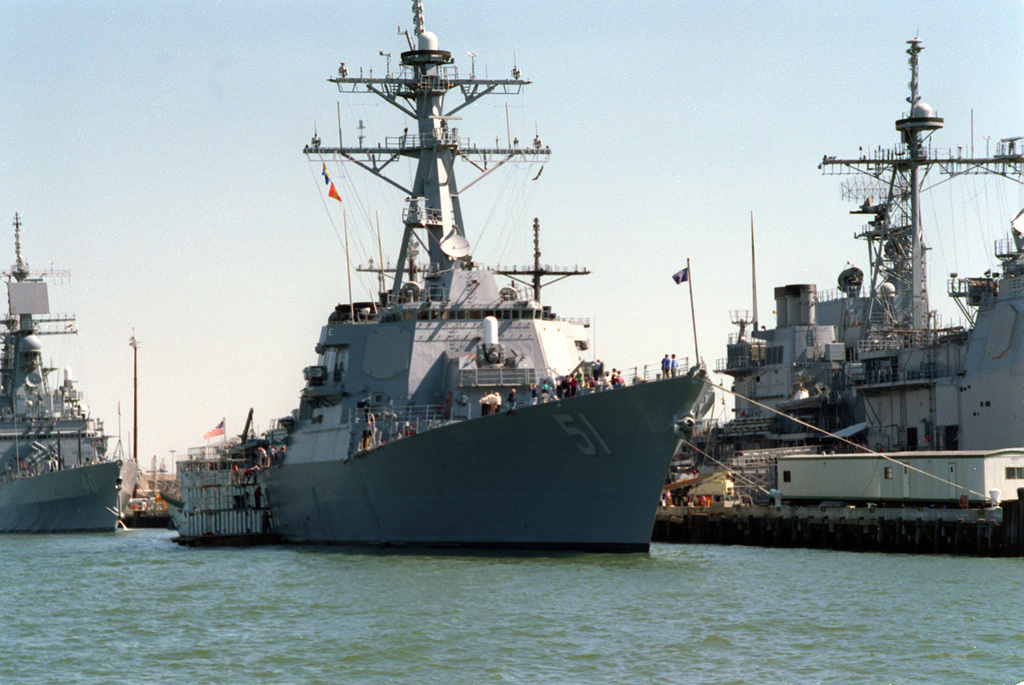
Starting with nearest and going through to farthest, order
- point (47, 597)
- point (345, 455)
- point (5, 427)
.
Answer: point (47, 597) < point (345, 455) < point (5, 427)

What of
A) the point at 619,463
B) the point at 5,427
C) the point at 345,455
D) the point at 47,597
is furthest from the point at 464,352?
the point at 5,427

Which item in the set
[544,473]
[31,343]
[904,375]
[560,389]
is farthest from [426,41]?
[31,343]

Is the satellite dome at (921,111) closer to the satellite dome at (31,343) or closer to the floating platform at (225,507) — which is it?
the floating platform at (225,507)

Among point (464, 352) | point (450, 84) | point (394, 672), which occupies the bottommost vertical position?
point (394, 672)

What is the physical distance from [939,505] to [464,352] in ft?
34.7

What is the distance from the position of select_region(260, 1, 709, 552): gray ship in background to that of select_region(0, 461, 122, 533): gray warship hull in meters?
16.3

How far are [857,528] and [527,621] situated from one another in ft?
42.3

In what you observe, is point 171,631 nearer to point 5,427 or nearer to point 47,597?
point 47,597

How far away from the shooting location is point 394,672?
15.9 m

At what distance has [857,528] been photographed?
29359mm

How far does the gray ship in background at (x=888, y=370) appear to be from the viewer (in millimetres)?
34531

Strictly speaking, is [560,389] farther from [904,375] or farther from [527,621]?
[904,375]

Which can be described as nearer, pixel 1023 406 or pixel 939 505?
pixel 939 505

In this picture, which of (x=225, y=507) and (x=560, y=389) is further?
(x=225, y=507)
